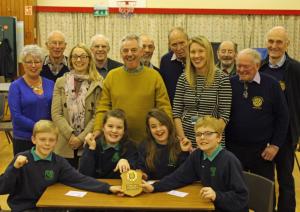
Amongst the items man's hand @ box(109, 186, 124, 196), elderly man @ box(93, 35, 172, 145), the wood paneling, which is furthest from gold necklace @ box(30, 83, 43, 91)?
the wood paneling

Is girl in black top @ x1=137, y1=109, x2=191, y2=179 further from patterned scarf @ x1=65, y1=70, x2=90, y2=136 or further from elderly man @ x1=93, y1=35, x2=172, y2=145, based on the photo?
patterned scarf @ x1=65, y1=70, x2=90, y2=136

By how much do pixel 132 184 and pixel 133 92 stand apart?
3.07 feet

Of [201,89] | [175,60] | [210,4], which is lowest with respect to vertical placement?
[201,89]

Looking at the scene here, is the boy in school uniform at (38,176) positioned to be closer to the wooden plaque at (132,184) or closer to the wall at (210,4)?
the wooden plaque at (132,184)

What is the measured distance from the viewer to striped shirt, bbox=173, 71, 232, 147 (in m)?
3.24

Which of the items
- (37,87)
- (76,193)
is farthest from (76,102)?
(76,193)

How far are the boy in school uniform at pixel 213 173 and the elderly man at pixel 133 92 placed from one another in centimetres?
61

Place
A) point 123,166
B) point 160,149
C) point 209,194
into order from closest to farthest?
point 209,194 < point 123,166 < point 160,149

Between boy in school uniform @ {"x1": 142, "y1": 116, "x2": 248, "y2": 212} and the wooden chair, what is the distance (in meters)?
0.14

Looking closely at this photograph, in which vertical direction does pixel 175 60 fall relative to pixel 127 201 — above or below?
above

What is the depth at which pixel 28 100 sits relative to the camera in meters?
3.46

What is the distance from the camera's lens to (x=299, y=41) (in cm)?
934

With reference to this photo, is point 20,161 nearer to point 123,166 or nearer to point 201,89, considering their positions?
point 123,166

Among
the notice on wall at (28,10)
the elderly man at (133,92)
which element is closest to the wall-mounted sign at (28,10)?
the notice on wall at (28,10)
